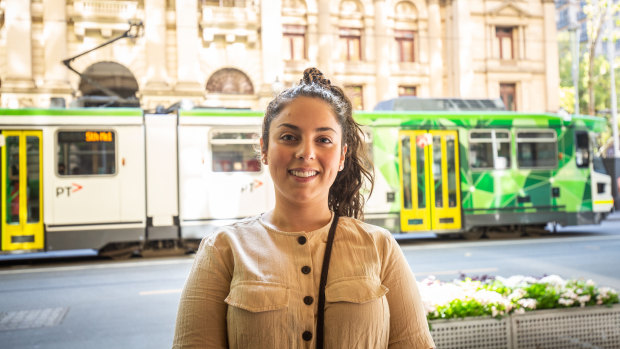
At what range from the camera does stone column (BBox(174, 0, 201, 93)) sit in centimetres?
2086

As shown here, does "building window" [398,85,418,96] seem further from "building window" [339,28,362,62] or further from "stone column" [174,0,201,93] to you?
"stone column" [174,0,201,93]

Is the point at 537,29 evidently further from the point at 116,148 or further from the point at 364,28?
the point at 116,148

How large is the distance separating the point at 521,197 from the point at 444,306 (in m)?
10.6

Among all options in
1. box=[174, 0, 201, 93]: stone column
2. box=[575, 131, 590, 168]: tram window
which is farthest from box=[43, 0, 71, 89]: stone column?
box=[575, 131, 590, 168]: tram window

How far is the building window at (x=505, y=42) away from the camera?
2592cm

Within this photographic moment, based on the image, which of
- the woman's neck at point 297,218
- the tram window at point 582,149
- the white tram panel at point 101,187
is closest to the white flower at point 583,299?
the woman's neck at point 297,218

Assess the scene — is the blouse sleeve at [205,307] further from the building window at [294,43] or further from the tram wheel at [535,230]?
the building window at [294,43]

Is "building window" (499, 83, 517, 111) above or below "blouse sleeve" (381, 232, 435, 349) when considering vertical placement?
above

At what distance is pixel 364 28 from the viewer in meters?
23.5

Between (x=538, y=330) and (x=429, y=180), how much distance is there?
902 cm

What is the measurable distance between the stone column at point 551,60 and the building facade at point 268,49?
1.9 inches

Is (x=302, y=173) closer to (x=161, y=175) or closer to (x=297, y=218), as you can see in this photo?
(x=297, y=218)

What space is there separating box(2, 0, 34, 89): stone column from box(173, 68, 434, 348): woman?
20156mm

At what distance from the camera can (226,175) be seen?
12.3 m
